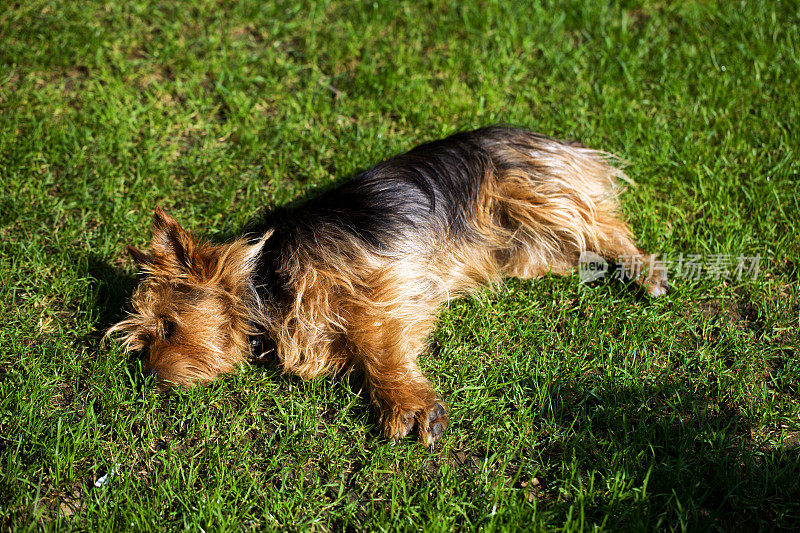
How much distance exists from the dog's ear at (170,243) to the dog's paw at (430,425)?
1.52m

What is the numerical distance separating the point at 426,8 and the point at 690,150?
2822mm

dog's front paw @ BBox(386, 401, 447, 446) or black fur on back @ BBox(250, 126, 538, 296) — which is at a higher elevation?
black fur on back @ BBox(250, 126, 538, 296)

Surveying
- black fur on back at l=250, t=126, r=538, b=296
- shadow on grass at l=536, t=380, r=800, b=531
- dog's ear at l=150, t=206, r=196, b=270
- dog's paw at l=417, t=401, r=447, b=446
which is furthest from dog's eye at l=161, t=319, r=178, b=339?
shadow on grass at l=536, t=380, r=800, b=531

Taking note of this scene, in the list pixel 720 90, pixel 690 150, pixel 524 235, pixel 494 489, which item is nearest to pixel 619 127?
pixel 690 150

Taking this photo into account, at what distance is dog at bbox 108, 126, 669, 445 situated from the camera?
343cm

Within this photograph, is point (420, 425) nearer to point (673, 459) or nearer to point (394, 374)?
point (394, 374)

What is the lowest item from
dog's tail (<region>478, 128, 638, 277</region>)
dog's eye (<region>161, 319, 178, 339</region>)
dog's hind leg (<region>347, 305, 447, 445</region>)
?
dog's hind leg (<region>347, 305, 447, 445</region>)

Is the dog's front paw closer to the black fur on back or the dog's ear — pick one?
the black fur on back

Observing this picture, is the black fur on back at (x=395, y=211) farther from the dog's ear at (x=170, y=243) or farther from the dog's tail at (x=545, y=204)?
the dog's ear at (x=170, y=243)

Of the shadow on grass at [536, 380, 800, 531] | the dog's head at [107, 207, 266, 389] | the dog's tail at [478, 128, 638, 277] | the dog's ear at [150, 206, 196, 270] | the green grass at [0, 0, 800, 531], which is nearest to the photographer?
the shadow on grass at [536, 380, 800, 531]

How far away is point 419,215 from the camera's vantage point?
360 cm

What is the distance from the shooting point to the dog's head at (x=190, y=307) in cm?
342

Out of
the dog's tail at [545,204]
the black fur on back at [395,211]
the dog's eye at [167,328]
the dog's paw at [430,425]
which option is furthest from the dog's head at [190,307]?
the dog's tail at [545,204]

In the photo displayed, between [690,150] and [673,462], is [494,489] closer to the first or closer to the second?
[673,462]
